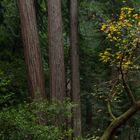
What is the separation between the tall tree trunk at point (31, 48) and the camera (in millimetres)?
Result: 9891

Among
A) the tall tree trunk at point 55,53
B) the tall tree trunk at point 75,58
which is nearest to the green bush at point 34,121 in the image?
the tall tree trunk at point 55,53

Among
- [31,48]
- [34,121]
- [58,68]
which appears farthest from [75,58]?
[34,121]

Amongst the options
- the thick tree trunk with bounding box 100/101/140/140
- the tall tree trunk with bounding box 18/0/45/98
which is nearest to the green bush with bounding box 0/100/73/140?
the thick tree trunk with bounding box 100/101/140/140

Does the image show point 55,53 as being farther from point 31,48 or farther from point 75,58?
point 75,58

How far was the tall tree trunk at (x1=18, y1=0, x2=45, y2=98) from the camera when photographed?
389 inches

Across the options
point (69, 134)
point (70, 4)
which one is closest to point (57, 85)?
point (69, 134)

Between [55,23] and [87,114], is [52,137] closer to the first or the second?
[55,23]

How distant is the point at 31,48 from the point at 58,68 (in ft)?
3.66

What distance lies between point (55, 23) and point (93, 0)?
23.3ft

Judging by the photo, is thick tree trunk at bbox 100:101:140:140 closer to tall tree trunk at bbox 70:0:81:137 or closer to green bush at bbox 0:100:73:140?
green bush at bbox 0:100:73:140

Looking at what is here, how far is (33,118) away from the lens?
700 centimetres

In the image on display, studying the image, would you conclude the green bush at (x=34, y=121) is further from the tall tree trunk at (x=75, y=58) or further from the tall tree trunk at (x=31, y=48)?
the tall tree trunk at (x=75, y=58)

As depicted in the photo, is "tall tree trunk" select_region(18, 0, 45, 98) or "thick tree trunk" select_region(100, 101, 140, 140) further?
"tall tree trunk" select_region(18, 0, 45, 98)

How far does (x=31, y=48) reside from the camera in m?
9.97
